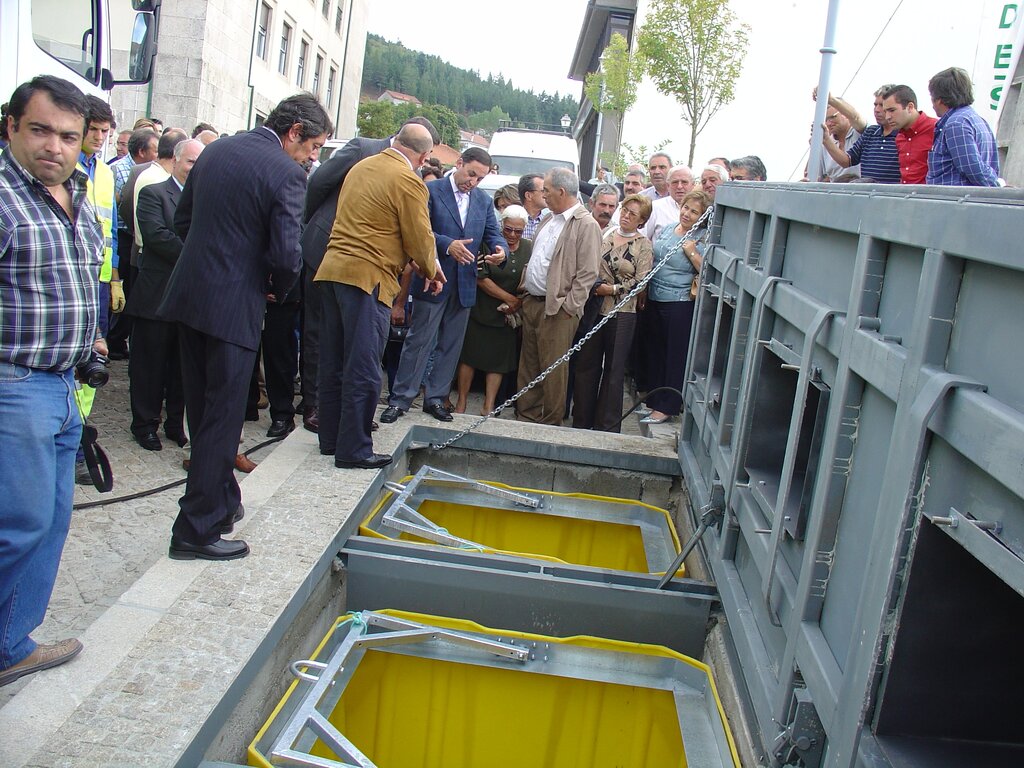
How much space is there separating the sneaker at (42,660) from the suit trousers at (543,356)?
4.63 m

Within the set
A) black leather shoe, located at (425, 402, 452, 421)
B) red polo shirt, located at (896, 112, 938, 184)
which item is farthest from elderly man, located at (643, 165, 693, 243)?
black leather shoe, located at (425, 402, 452, 421)

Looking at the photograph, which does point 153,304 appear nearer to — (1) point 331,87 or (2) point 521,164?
(2) point 521,164

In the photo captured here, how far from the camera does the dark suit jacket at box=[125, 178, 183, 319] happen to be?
574 cm

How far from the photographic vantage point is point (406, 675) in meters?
3.80

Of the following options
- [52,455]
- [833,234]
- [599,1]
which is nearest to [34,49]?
[52,455]

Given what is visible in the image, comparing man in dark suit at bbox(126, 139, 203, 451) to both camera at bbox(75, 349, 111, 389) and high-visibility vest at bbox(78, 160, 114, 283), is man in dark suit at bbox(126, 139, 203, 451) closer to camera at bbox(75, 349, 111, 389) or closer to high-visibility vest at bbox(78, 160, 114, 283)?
high-visibility vest at bbox(78, 160, 114, 283)

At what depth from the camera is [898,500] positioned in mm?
1921

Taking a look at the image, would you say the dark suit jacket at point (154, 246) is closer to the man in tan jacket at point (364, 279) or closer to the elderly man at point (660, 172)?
the man in tan jacket at point (364, 279)

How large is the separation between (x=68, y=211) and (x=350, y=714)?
2.22m

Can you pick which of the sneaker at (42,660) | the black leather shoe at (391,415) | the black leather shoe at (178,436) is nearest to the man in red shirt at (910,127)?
the black leather shoe at (391,415)

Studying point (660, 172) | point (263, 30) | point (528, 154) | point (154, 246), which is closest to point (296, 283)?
point (154, 246)

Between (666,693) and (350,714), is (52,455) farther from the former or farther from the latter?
(666,693)

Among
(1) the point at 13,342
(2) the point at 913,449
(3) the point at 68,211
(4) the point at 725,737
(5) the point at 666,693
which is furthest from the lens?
(5) the point at 666,693

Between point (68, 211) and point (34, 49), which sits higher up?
point (34, 49)
